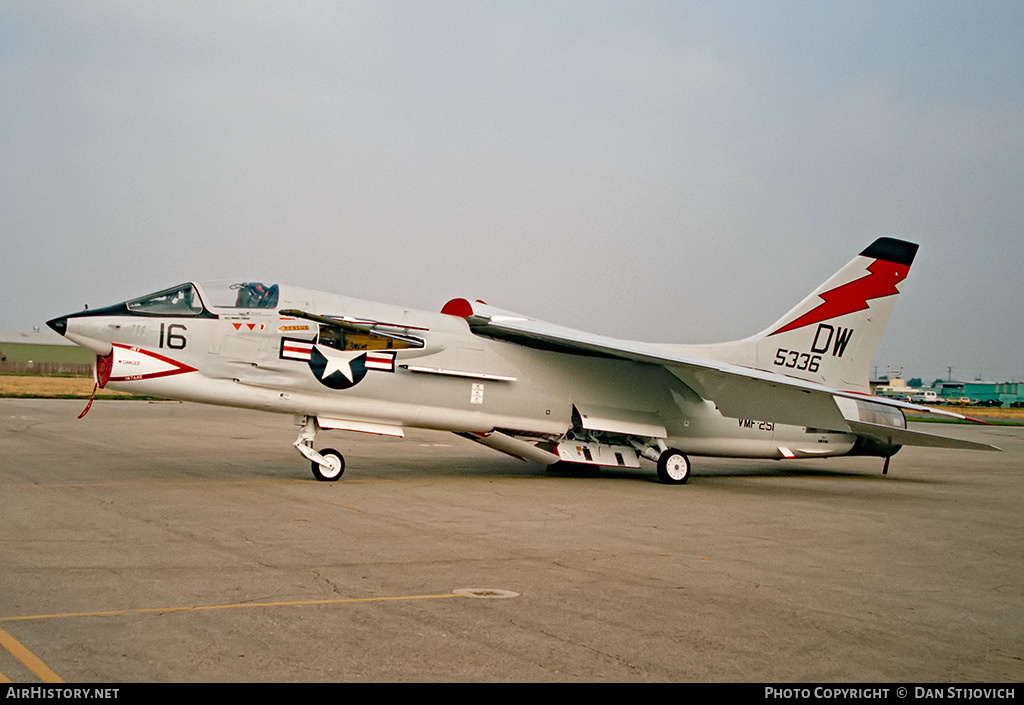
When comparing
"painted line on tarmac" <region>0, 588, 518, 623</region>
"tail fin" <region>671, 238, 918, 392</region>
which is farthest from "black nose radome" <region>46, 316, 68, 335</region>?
"tail fin" <region>671, 238, 918, 392</region>

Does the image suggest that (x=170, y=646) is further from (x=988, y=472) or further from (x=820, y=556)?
(x=988, y=472)

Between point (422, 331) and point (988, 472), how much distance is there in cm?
1428

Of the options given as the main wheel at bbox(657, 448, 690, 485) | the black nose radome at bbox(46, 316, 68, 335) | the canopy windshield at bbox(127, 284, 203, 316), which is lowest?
the main wheel at bbox(657, 448, 690, 485)

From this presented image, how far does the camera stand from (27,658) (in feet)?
15.3

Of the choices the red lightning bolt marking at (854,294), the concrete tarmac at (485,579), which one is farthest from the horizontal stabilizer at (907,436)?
the red lightning bolt marking at (854,294)

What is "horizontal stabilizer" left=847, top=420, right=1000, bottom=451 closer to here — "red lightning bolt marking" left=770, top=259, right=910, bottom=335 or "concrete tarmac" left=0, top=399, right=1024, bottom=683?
"concrete tarmac" left=0, top=399, right=1024, bottom=683

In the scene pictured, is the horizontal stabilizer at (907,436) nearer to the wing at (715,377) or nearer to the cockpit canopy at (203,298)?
the wing at (715,377)

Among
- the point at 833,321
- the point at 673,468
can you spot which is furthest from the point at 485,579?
the point at 833,321

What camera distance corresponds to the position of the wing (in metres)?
14.7

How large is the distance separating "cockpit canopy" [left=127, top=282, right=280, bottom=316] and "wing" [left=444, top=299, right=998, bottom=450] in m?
3.60

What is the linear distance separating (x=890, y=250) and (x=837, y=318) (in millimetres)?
1797

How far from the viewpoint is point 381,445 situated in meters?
22.0

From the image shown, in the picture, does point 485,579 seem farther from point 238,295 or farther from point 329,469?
point 238,295

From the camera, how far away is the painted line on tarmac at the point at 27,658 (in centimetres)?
441
